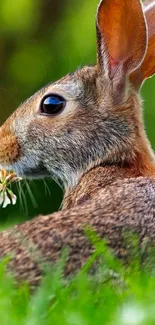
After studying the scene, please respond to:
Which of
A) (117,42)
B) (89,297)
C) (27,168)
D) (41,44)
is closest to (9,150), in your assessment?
(27,168)

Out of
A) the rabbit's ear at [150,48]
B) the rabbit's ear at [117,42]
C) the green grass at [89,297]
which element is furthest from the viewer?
the rabbit's ear at [150,48]

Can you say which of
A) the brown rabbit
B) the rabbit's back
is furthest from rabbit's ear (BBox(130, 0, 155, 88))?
the rabbit's back

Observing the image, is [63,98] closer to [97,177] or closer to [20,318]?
[97,177]

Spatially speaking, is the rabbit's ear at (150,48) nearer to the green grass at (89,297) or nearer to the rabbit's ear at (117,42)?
the rabbit's ear at (117,42)

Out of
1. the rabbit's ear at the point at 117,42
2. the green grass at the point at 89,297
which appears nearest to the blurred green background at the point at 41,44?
the rabbit's ear at the point at 117,42

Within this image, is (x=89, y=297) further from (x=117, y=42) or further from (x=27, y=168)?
(x=117, y=42)

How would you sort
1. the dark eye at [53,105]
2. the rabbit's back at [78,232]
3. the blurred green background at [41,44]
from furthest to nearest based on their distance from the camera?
the blurred green background at [41,44]
the dark eye at [53,105]
the rabbit's back at [78,232]
